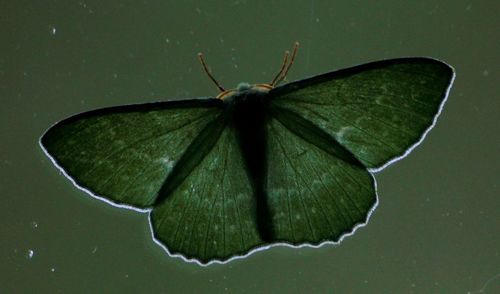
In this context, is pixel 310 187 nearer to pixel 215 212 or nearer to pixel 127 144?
pixel 215 212

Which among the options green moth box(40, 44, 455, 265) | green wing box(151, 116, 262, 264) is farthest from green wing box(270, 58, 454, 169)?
green wing box(151, 116, 262, 264)

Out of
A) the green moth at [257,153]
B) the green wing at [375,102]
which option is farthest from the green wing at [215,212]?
the green wing at [375,102]

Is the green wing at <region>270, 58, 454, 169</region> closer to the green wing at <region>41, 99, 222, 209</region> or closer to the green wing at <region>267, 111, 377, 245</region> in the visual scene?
the green wing at <region>267, 111, 377, 245</region>

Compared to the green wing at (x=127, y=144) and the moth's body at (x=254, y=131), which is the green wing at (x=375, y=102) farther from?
the green wing at (x=127, y=144)

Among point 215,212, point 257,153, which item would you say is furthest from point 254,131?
point 215,212

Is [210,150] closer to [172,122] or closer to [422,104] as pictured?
[172,122]

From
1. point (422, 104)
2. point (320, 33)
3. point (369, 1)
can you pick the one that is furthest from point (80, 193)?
point (422, 104)
